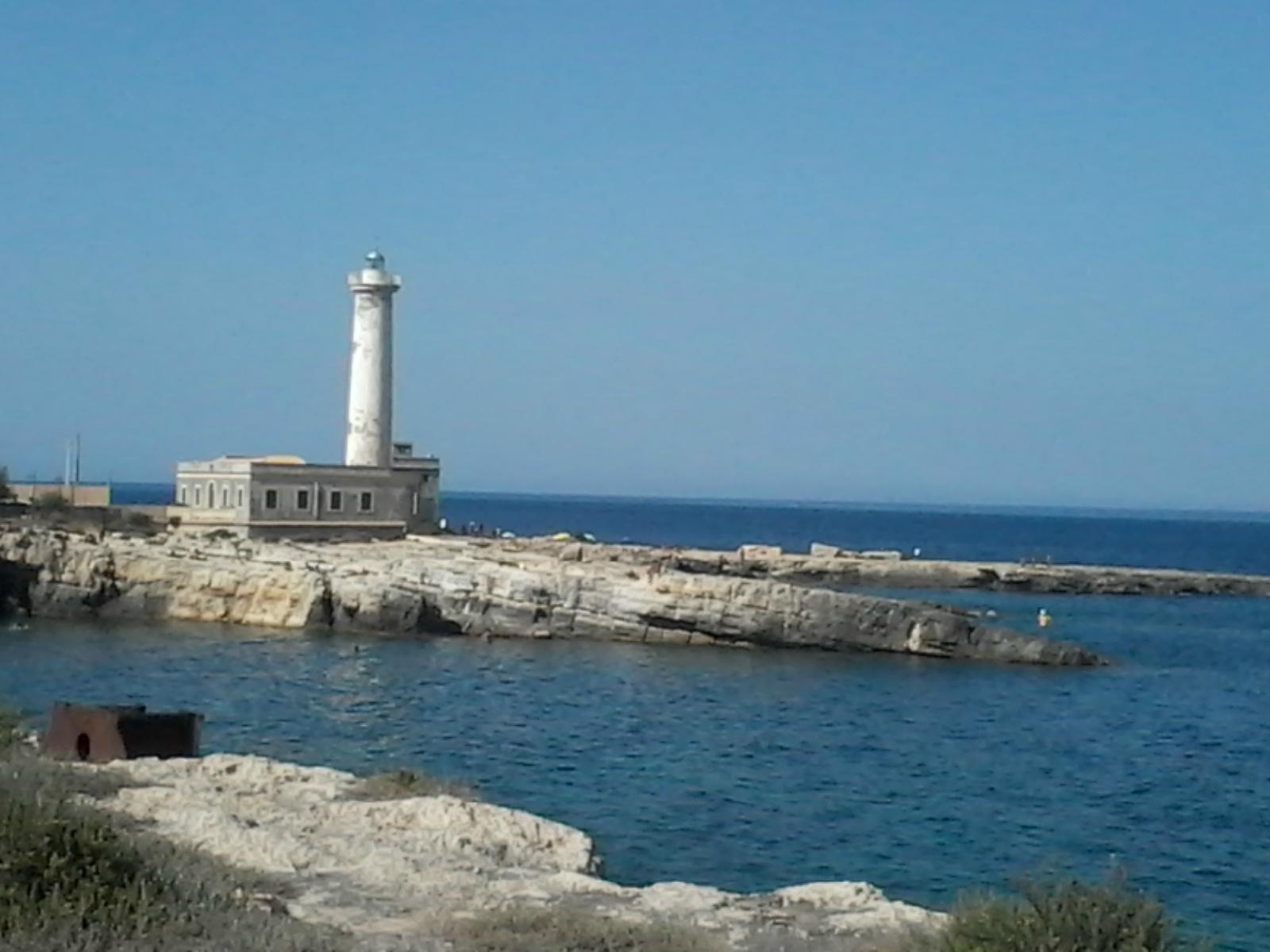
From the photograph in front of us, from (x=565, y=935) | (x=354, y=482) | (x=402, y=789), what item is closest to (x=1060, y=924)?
(x=565, y=935)

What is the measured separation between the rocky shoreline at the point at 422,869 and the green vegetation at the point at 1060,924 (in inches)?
58.6

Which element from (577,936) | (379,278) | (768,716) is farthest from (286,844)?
(379,278)

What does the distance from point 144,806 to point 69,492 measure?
48778 mm

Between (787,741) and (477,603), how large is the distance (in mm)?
17596

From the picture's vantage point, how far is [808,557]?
7519 centimetres

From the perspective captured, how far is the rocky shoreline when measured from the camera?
10.5 meters

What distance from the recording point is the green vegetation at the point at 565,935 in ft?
30.8

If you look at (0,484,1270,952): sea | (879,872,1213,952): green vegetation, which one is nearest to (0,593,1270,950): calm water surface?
(0,484,1270,952): sea

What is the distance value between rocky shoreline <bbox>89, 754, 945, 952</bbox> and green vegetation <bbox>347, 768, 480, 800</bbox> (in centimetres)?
21

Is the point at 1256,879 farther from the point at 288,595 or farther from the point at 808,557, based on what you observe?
the point at 808,557

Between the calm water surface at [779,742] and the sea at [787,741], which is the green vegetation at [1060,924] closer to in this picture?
the sea at [787,741]

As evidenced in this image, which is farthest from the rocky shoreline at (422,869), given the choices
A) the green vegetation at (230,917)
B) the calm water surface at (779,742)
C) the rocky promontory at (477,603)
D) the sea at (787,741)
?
the rocky promontory at (477,603)

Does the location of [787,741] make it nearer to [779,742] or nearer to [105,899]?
[779,742]

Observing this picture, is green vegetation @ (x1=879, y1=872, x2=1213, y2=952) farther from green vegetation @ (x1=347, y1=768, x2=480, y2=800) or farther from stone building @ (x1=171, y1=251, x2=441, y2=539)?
stone building @ (x1=171, y1=251, x2=441, y2=539)
